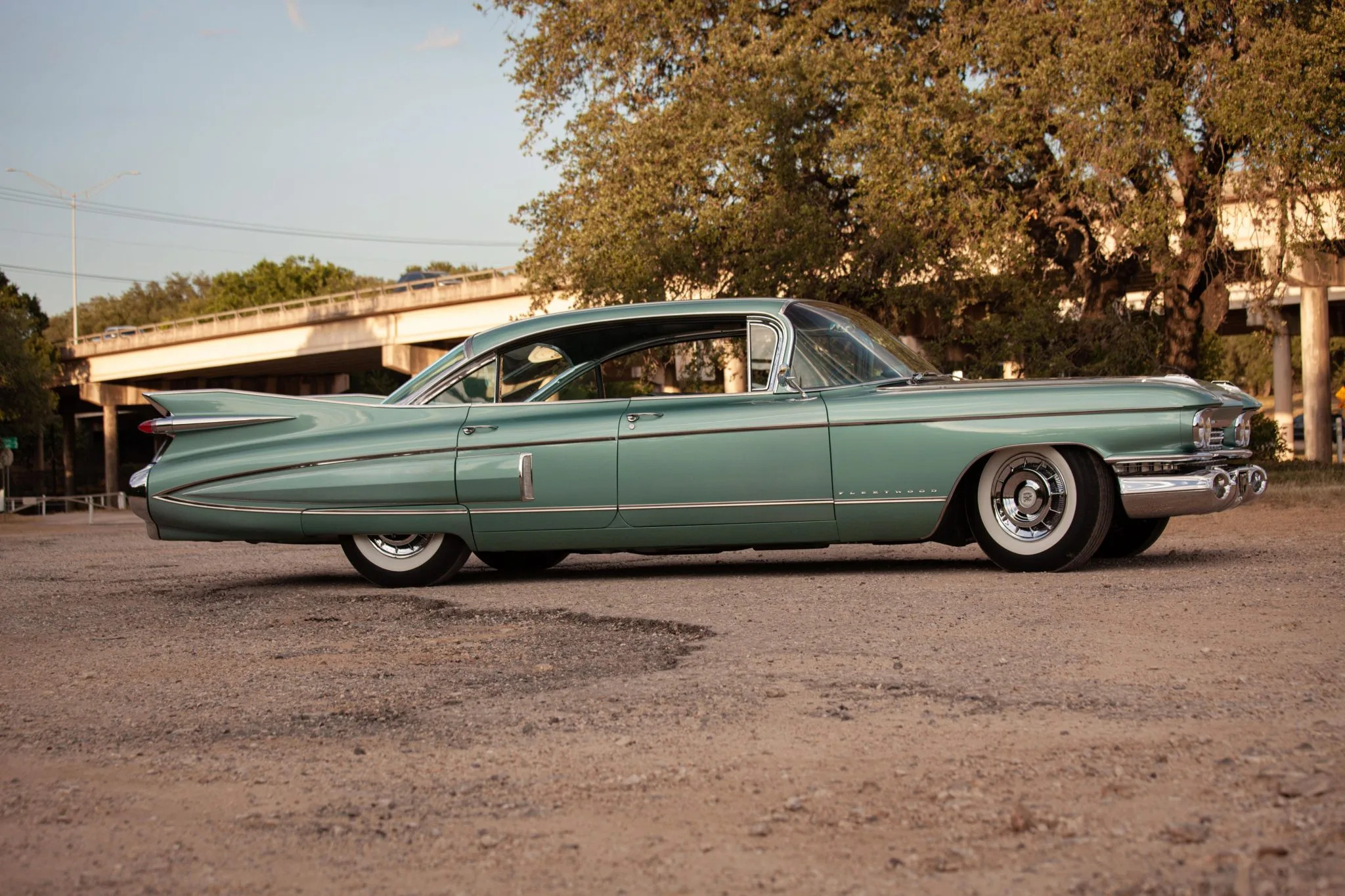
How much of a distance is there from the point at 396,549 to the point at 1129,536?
14.4 ft

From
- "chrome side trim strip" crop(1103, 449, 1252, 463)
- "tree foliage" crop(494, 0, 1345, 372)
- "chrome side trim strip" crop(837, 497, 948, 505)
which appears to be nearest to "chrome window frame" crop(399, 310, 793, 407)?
"chrome side trim strip" crop(837, 497, 948, 505)

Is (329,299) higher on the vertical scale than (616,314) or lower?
higher

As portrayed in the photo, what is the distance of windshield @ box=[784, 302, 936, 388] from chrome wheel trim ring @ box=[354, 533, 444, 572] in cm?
242

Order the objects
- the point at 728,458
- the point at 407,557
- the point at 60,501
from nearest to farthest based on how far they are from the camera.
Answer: the point at 728,458 < the point at 407,557 < the point at 60,501

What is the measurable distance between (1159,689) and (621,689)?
1732 mm

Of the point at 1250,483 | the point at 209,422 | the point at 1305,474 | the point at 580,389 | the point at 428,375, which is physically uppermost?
the point at 428,375

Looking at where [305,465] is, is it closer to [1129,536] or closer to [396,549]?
[396,549]

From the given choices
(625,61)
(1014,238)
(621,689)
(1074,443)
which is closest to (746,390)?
(1074,443)

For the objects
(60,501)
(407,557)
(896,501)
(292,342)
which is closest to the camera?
(896,501)

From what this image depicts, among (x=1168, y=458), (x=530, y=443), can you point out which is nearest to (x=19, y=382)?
(x=530, y=443)

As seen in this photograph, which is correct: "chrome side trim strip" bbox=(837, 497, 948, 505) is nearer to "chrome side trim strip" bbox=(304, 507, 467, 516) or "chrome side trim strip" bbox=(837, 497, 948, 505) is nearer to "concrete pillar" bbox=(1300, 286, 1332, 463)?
"chrome side trim strip" bbox=(304, 507, 467, 516)

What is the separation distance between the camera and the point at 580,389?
8266 mm

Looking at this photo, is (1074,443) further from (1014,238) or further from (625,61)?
(625,61)

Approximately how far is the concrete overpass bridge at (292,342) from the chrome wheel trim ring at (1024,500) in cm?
3537
